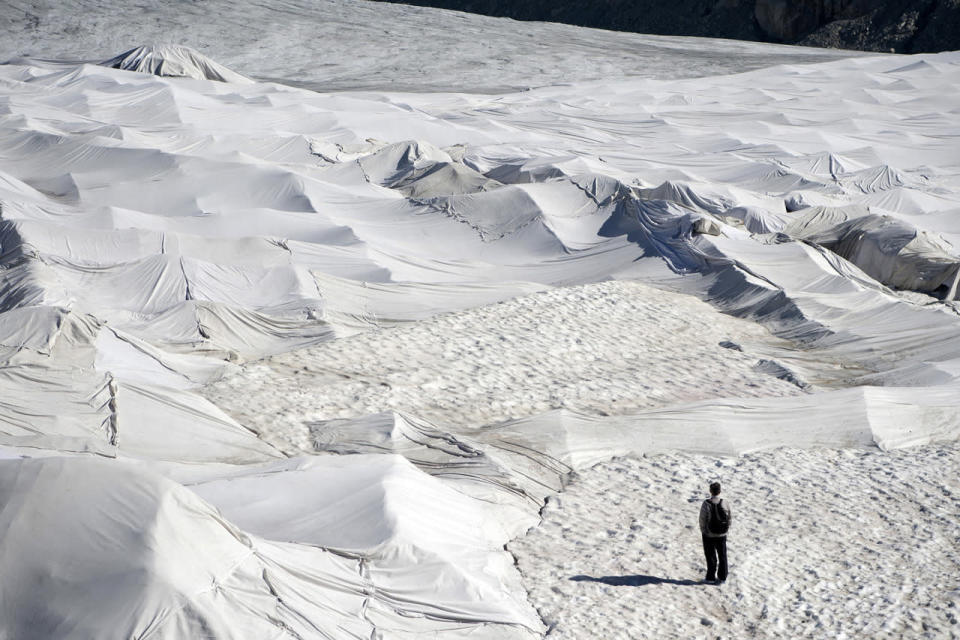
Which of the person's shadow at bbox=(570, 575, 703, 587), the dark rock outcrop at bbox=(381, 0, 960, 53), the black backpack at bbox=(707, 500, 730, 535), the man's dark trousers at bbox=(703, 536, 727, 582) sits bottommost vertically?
the dark rock outcrop at bbox=(381, 0, 960, 53)

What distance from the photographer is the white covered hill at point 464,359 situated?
730 cm

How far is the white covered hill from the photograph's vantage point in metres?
7.30

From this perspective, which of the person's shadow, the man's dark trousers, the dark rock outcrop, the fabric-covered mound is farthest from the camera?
the dark rock outcrop

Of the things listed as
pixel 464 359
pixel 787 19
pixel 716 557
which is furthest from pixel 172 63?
pixel 787 19

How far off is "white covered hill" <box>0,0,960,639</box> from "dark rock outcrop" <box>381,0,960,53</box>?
23643 millimetres

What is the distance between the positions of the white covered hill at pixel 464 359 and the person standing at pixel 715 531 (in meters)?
0.27

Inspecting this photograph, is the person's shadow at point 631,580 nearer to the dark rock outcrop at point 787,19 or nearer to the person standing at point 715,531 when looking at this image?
the person standing at point 715,531

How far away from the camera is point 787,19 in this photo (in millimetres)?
53875

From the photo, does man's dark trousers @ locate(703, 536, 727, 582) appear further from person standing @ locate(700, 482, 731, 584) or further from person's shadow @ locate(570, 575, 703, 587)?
person's shadow @ locate(570, 575, 703, 587)

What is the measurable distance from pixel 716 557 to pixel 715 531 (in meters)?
0.31

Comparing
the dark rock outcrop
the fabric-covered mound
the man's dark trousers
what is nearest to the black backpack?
the man's dark trousers

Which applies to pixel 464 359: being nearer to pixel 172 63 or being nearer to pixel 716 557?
pixel 716 557

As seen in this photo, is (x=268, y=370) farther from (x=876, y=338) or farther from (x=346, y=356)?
(x=876, y=338)

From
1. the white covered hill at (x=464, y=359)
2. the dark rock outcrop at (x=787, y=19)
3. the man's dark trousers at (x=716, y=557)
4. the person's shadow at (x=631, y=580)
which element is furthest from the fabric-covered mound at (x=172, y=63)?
the dark rock outcrop at (x=787, y=19)
